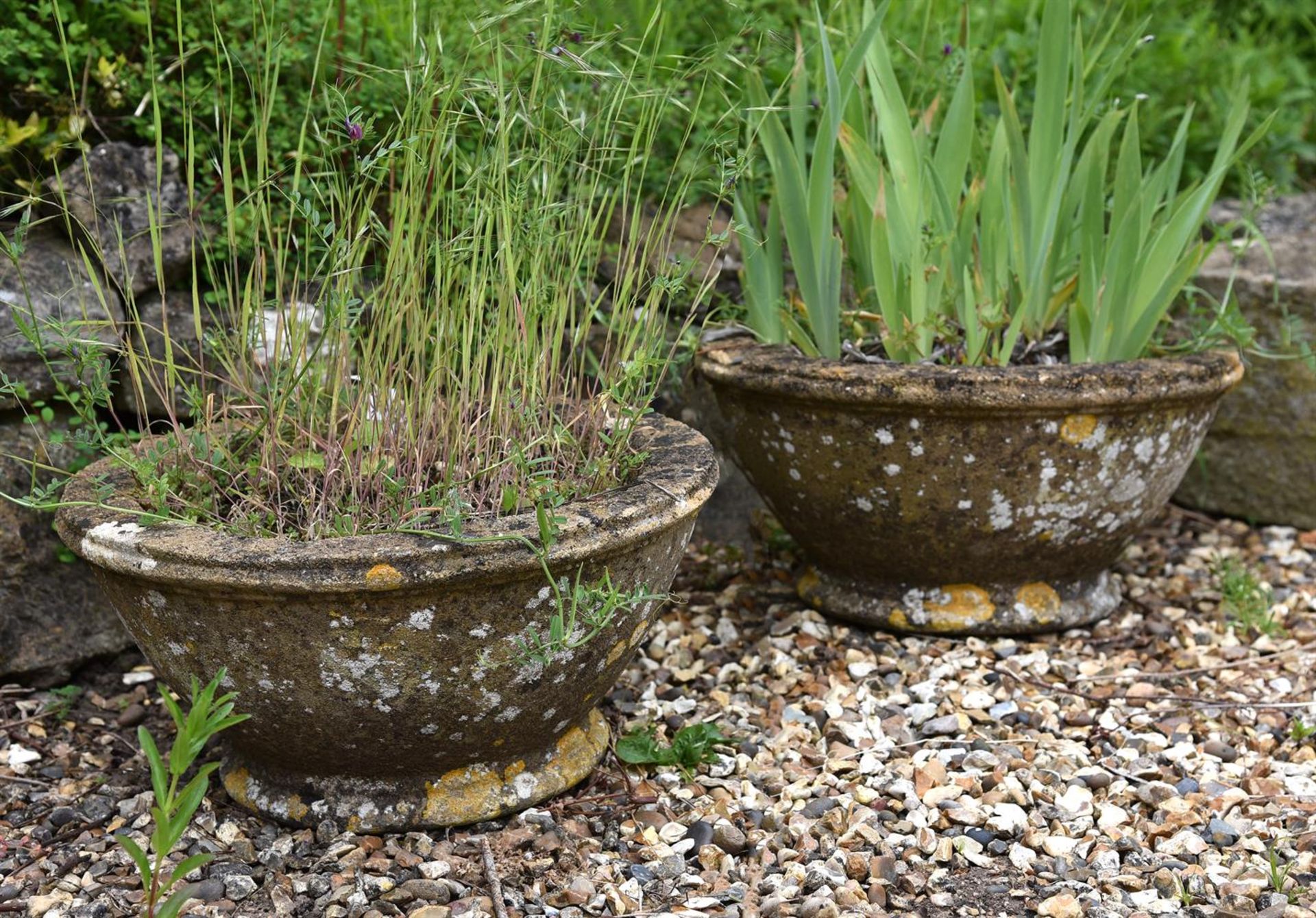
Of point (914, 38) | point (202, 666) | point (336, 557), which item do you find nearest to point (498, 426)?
point (336, 557)

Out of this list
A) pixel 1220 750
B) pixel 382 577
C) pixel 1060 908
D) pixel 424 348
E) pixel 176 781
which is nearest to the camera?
pixel 176 781

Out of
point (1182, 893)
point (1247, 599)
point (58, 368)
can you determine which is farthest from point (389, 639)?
point (1247, 599)

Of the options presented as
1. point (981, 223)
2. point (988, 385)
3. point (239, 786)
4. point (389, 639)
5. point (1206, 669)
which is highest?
point (981, 223)

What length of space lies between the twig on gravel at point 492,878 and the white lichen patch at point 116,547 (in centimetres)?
66

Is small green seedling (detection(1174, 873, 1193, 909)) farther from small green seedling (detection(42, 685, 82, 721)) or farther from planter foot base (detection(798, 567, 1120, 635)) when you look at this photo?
small green seedling (detection(42, 685, 82, 721))

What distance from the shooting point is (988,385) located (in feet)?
8.04

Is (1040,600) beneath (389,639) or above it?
beneath

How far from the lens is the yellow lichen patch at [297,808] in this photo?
2.07 metres

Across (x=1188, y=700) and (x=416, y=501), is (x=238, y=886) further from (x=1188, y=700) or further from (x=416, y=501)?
(x=1188, y=700)

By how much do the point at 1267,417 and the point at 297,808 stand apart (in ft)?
8.37

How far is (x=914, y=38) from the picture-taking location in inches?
135

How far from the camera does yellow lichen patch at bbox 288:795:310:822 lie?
6.79 ft

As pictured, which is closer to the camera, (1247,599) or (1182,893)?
(1182,893)

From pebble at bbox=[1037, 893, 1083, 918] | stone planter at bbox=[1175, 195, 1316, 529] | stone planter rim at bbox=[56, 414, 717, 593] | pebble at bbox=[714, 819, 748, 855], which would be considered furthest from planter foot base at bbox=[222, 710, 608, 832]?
stone planter at bbox=[1175, 195, 1316, 529]
